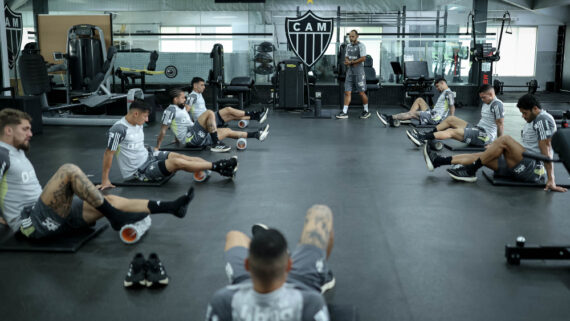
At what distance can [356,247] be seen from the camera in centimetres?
296

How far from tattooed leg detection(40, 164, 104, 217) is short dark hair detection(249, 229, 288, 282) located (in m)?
1.62

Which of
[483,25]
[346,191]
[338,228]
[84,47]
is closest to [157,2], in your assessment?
[84,47]

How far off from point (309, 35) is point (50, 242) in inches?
227

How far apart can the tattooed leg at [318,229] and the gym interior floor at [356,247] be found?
413 mm

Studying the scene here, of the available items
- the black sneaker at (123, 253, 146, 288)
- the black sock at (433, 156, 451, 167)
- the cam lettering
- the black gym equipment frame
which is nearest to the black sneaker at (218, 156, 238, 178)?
the black sock at (433, 156, 451, 167)

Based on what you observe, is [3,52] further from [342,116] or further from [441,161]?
[441,161]

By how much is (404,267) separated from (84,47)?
739cm

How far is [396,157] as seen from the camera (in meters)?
5.59

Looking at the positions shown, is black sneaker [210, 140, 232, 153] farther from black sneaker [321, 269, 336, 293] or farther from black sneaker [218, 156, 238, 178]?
black sneaker [321, 269, 336, 293]

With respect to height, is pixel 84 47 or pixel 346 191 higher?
pixel 84 47

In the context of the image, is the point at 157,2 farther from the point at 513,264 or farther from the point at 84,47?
the point at 513,264

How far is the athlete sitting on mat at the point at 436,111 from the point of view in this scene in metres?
7.02

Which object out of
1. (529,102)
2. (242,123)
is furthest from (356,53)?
(529,102)

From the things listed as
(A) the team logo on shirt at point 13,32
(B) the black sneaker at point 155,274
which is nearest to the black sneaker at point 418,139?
(B) the black sneaker at point 155,274
